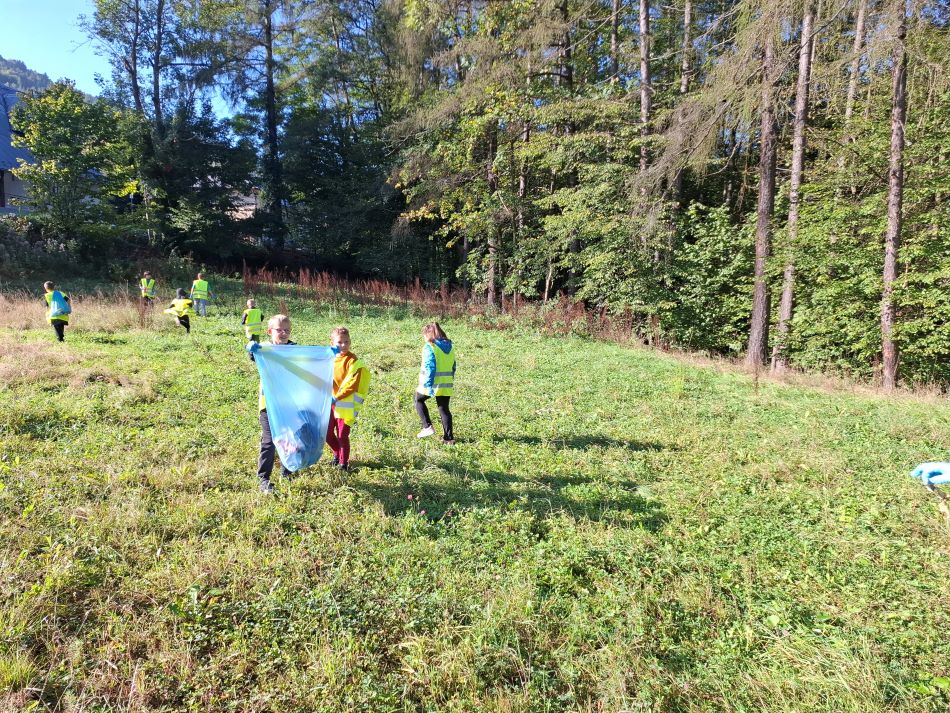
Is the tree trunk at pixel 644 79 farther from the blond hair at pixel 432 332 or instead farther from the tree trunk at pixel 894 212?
the blond hair at pixel 432 332

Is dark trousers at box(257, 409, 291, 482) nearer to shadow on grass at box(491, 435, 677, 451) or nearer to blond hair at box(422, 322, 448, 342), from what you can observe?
blond hair at box(422, 322, 448, 342)

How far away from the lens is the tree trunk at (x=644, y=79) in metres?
14.5

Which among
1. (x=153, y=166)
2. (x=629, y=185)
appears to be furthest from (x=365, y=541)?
(x=153, y=166)

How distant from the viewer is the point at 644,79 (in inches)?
582

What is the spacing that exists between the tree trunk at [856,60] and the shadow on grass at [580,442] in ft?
27.1

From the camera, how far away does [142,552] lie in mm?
3498

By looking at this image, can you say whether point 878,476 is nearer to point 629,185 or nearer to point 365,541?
point 365,541

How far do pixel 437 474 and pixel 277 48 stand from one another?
108ft

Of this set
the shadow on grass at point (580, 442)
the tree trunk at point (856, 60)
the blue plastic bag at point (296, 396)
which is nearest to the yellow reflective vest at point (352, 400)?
the blue plastic bag at point (296, 396)

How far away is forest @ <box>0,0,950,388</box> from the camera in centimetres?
1098

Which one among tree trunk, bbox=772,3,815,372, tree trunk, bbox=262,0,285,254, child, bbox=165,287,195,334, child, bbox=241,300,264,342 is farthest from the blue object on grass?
tree trunk, bbox=262,0,285,254

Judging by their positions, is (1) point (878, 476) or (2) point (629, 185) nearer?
(1) point (878, 476)

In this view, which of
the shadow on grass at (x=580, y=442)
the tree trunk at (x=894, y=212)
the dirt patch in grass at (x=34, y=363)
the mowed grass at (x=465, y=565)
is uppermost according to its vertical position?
the tree trunk at (x=894, y=212)

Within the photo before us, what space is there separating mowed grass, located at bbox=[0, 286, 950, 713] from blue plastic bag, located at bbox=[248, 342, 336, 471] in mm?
499
